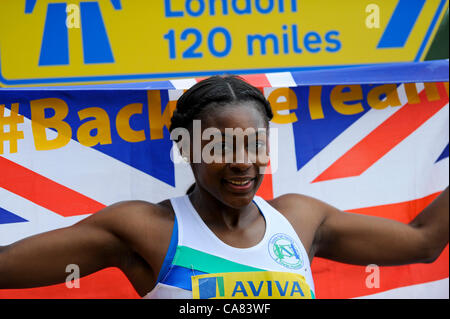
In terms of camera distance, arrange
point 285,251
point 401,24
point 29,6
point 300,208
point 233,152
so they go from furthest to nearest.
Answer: point 401,24, point 29,6, point 300,208, point 285,251, point 233,152

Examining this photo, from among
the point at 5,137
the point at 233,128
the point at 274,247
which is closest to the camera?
the point at 233,128

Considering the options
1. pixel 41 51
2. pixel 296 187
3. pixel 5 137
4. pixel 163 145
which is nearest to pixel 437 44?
pixel 296 187

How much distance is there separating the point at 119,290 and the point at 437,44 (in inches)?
72.0

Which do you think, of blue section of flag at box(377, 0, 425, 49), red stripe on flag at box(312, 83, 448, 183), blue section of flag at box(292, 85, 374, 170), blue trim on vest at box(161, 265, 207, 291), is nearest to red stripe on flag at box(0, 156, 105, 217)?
blue trim on vest at box(161, 265, 207, 291)

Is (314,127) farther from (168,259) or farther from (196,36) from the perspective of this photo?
(168,259)

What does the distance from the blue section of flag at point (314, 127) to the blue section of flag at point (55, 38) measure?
3.32ft

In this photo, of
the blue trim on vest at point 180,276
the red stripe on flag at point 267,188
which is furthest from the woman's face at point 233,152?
the red stripe on flag at point 267,188

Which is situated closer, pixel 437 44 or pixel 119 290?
pixel 119 290

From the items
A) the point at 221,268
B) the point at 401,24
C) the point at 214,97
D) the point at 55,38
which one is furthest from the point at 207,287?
the point at 401,24

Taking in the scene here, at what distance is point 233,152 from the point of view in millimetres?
1791

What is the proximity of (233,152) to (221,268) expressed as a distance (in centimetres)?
38

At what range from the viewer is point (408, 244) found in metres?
2.27

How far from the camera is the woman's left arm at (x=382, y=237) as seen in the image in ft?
7.13
